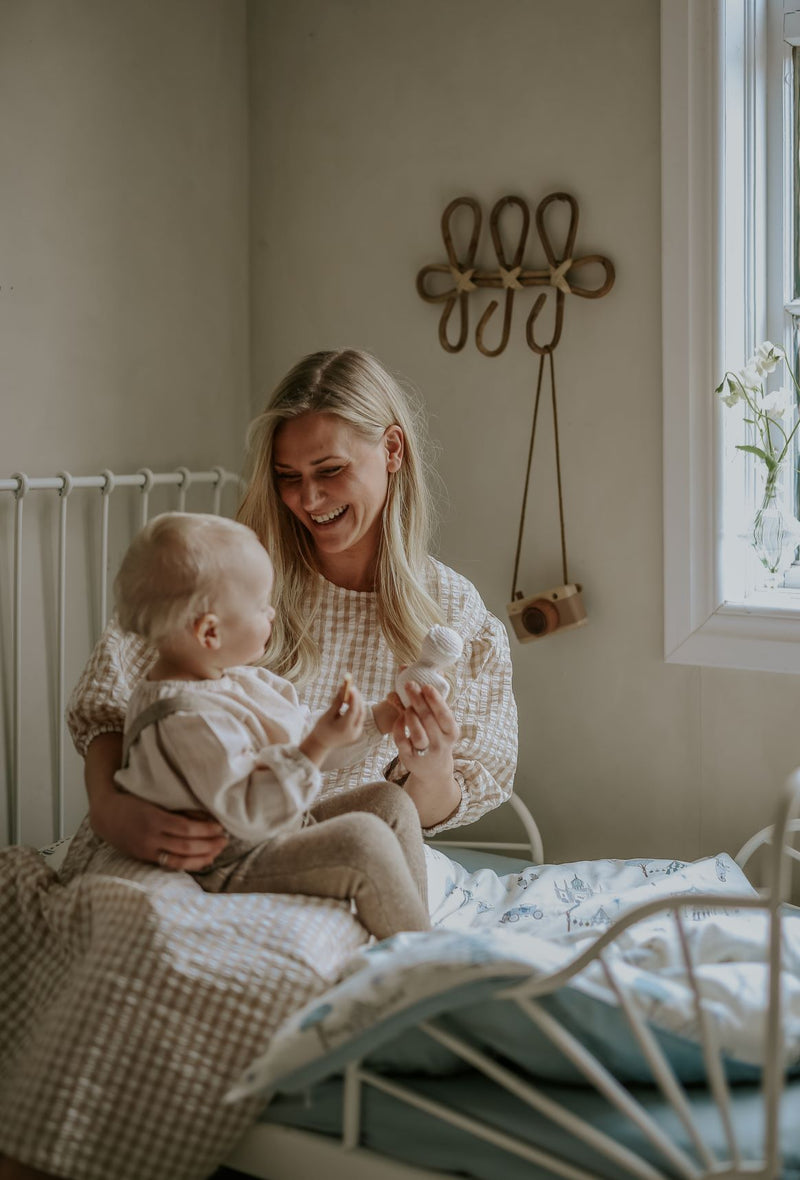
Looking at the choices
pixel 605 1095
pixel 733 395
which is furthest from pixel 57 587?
pixel 605 1095

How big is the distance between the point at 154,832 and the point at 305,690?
51cm

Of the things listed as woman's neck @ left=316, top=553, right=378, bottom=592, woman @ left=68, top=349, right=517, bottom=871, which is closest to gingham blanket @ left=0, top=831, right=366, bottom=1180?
woman @ left=68, top=349, right=517, bottom=871

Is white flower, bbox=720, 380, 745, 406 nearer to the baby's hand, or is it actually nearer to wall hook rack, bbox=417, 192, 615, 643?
wall hook rack, bbox=417, 192, 615, 643

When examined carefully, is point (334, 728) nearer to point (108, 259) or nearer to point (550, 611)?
point (550, 611)

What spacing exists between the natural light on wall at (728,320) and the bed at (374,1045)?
0.83 metres

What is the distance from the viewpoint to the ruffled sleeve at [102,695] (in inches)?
67.5

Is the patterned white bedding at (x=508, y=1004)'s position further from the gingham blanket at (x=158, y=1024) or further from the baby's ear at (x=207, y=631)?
the baby's ear at (x=207, y=631)

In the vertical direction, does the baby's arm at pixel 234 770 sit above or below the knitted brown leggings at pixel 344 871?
above

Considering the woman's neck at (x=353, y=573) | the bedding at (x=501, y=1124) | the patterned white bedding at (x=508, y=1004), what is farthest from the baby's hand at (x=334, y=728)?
the woman's neck at (x=353, y=573)

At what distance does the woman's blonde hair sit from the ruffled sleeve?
24 centimetres

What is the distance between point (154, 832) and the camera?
1473 mm

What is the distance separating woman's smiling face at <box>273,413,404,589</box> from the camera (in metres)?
1.90

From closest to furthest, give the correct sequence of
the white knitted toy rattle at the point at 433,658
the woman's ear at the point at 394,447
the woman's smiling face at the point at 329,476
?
the white knitted toy rattle at the point at 433,658 < the woman's smiling face at the point at 329,476 < the woman's ear at the point at 394,447

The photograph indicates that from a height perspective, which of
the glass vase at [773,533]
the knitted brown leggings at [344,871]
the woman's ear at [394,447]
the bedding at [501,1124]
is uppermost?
the woman's ear at [394,447]
